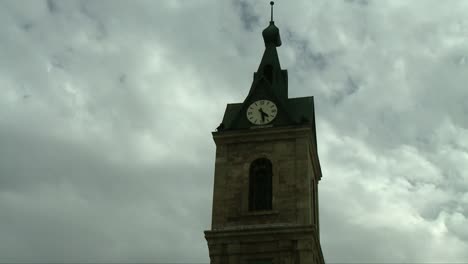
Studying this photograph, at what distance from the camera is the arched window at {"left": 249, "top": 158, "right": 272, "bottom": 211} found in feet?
148

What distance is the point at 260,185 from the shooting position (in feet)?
151

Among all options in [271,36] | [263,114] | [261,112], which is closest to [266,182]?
[263,114]

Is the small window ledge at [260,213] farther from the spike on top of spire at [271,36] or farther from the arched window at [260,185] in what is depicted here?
the spike on top of spire at [271,36]

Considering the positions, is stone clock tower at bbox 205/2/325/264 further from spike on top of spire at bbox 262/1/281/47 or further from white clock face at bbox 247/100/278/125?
spike on top of spire at bbox 262/1/281/47

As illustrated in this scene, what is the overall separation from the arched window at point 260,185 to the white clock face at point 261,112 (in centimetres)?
A: 271

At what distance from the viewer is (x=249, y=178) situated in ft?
151

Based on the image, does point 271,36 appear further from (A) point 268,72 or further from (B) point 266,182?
(B) point 266,182

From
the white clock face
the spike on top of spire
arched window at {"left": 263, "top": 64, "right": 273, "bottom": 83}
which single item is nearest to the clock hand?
the white clock face

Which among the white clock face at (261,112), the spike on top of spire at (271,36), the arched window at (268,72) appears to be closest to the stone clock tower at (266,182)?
the white clock face at (261,112)

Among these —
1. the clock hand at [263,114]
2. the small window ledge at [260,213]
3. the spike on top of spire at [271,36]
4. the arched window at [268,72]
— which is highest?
the spike on top of spire at [271,36]

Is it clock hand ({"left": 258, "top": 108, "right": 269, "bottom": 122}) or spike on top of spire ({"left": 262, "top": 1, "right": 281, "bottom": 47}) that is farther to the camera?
spike on top of spire ({"left": 262, "top": 1, "right": 281, "bottom": 47})

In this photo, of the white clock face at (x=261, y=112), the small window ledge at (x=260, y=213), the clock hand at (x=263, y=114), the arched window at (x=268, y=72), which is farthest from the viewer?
the arched window at (x=268, y=72)

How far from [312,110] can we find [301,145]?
4.13m

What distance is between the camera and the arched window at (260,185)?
4506cm
